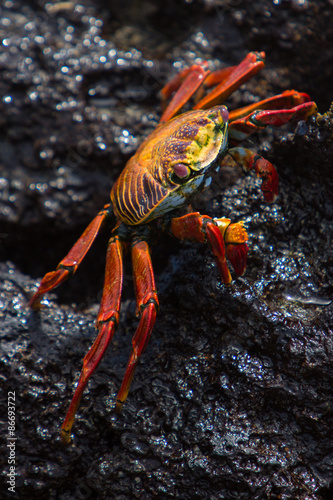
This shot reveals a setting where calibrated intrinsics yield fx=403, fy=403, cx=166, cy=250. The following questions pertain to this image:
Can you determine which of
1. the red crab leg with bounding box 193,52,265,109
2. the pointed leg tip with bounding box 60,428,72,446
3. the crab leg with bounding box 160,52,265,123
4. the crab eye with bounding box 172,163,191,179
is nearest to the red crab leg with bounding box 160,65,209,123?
the crab leg with bounding box 160,52,265,123

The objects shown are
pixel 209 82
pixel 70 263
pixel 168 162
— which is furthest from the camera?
pixel 209 82

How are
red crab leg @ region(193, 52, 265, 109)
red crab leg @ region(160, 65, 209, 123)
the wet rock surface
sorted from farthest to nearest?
red crab leg @ region(160, 65, 209, 123)
red crab leg @ region(193, 52, 265, 109)
the wet rock surface

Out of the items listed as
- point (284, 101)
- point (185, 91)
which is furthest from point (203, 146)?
point (185, 91)

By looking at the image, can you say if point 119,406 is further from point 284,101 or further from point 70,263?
point 284,101

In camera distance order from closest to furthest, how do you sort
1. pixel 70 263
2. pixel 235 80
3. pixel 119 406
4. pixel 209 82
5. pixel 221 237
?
pixel 221 237, pixel 119 406, pixel 70 263, pixel 235 80, pixel 209 82

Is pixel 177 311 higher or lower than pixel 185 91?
lower

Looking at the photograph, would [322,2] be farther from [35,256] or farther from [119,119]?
[35,256]

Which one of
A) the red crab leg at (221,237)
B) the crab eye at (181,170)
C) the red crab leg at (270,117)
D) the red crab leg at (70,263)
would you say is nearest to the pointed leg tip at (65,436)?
the red crab leg at (70,263)

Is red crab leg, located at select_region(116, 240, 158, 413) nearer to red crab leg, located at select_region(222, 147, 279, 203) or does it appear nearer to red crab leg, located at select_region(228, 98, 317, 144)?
red crab leg, located at select_region(222, 147, 279, 203)
